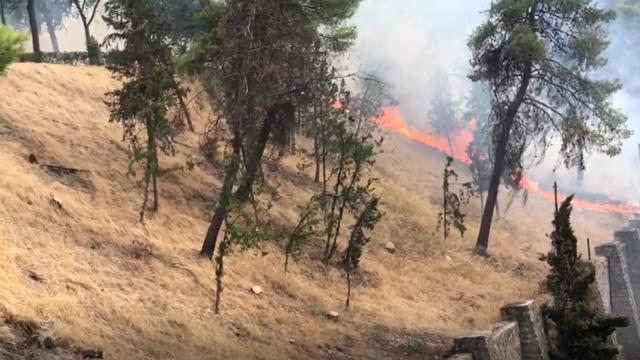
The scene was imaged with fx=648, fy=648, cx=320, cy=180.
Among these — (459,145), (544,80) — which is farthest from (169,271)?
(459,145)

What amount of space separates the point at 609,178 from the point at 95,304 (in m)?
64.3

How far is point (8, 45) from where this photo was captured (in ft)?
32.6

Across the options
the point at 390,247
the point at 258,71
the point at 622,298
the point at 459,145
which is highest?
the point at 258,71

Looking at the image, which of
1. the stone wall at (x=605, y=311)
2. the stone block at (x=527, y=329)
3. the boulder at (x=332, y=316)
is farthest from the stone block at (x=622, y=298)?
the boulder at (x=332, y=316)

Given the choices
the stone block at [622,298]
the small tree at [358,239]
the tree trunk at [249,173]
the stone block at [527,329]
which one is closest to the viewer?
the stone block at [527,329]

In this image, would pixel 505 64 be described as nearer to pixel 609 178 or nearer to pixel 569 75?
pixel 569 75

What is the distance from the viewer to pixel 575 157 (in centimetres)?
2423

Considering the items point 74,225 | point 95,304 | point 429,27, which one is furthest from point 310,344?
point 429,27

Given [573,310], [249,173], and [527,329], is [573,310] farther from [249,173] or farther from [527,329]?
[249,173]

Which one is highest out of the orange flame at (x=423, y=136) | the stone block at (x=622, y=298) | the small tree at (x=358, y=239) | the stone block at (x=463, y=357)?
the orange flame at (x=423, y=136)

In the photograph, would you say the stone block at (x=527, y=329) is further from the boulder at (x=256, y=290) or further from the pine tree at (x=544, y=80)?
the pine tree at (x=544, y=80)

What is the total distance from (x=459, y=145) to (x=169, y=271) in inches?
2231

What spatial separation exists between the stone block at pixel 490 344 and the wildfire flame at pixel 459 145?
4270 cm

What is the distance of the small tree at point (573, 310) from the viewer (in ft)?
43.8
